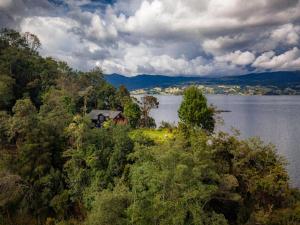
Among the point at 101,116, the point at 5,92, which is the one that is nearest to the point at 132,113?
the point at 101,116

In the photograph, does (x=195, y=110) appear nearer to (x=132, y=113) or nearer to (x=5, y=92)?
(x=132, y=113)

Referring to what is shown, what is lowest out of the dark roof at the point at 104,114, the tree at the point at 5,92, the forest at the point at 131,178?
the forest at the point at 131,178

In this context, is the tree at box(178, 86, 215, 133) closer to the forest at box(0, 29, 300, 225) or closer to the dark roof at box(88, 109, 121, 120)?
the forest at box(0, 29, 300, 225)

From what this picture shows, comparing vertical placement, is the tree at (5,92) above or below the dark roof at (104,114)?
above

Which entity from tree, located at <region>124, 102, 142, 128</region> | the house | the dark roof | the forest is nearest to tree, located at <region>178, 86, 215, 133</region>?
the forest

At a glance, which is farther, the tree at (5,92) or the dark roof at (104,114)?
the dark roof at (104,114)

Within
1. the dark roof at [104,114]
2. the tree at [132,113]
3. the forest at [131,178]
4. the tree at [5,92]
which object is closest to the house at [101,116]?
the dark roof at [104,114]

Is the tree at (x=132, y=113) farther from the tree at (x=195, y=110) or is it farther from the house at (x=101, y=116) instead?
the tree at (x=195, y=110)

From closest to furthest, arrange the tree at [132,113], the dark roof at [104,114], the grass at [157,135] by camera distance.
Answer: the grass at [157,135] → the tree at [132,113] → the dark roof at [104,114]
